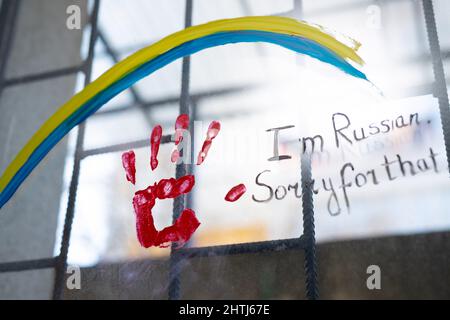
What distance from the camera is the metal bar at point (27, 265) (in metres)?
2.11

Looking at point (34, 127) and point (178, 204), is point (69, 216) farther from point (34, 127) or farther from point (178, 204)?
point (34, 127)

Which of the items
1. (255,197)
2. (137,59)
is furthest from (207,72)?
(255,197)

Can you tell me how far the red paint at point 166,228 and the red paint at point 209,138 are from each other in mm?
72

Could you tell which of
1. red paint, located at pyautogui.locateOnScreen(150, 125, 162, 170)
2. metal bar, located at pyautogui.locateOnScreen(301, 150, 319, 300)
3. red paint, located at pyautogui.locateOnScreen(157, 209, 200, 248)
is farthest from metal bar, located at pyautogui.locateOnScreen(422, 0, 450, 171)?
red paint, located at pyautogui.locateOnScreen(150, 125, 162, 170)

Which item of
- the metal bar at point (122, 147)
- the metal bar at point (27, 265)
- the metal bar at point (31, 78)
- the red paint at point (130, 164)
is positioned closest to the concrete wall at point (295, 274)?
the metal bar at point (27, 265)

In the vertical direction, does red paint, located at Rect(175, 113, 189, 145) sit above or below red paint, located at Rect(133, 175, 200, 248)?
above

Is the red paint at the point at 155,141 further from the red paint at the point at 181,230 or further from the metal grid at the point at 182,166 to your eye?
the red paint at the point at 181,230

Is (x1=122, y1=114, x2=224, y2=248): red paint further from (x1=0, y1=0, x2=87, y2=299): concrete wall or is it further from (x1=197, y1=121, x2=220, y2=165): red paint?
(x1=0, y1=0, x2=87, y2=299): concrete wall

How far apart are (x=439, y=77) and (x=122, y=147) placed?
1.09m

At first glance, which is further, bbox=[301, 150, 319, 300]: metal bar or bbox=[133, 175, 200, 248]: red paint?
bbox=[133, 175, 200, 248]: red paint

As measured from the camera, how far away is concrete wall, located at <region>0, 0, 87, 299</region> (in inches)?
92.7
